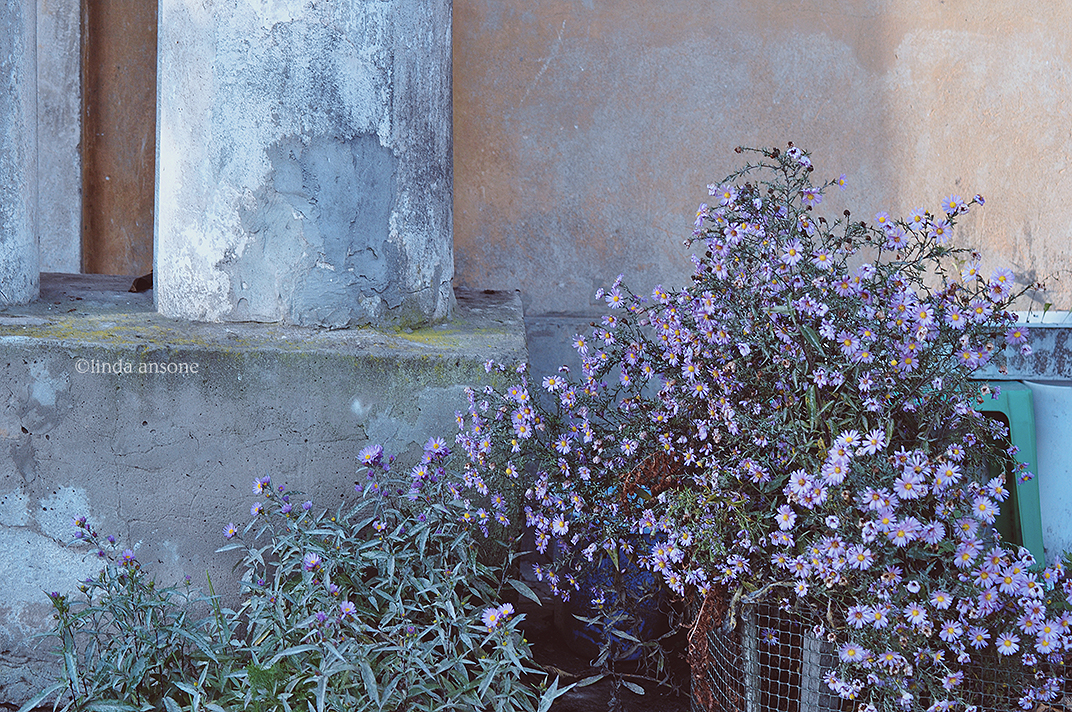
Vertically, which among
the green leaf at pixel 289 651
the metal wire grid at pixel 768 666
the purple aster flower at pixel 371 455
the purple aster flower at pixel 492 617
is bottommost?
the metal wire grid at pixel 768 666

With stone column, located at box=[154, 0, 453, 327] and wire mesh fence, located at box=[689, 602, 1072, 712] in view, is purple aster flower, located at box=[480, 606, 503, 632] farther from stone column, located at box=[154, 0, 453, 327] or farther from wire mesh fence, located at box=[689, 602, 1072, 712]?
stone column, located at box=[154, 0, 453, 327]

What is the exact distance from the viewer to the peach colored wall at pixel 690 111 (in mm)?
3492

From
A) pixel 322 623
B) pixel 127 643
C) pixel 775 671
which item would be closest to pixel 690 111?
pixel 775 671

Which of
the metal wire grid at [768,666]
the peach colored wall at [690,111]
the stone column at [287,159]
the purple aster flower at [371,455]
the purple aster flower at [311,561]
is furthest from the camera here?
the peach colored wall at [690,111]

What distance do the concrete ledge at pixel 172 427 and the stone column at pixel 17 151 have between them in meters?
0.25

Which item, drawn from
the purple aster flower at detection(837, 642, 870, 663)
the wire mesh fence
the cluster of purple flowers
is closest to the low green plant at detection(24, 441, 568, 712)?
the cluster of purple flowers

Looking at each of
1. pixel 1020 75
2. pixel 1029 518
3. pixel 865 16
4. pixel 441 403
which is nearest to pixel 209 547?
pixel 441 403

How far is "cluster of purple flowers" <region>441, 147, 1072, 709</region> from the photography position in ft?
5.89

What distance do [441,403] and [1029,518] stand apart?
1.74 meters

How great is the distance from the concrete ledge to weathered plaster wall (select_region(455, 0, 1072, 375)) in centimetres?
125

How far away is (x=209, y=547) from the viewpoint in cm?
236

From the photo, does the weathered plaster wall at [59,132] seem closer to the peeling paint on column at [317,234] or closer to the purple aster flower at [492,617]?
the peeling paint on column at [317,234]

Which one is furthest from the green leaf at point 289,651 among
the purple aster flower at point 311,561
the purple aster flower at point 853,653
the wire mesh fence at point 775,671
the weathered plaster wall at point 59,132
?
the weathered plaster wall at point 59,132

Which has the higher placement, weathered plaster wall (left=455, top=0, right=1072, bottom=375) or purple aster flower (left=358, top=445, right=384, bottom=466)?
weathered plaster wall (left=455, top=0, right=1072, bottom=375)
